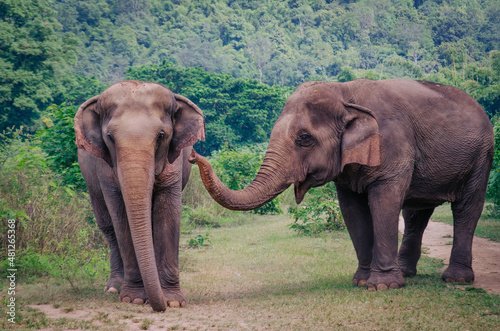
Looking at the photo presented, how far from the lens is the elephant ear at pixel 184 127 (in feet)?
22.0

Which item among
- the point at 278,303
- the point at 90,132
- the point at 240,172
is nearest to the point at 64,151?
the point at 90,132

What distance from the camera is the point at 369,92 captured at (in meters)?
7.43

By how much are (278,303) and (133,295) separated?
1.70m

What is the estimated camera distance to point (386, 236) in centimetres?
693

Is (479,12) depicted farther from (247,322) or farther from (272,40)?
(247,322)

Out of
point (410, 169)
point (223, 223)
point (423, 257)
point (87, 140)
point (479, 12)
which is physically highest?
point (479, 12)

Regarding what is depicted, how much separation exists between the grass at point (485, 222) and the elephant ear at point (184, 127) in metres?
7.67

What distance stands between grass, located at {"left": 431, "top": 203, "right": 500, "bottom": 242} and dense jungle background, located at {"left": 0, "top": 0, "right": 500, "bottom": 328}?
0.10 meters

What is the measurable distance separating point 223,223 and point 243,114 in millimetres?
26437

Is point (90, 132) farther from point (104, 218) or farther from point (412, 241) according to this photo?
point (412, 241)

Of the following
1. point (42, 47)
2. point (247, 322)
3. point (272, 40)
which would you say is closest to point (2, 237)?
point (247, 322)

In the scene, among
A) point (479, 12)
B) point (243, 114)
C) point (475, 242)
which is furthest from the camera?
point (479, 12)

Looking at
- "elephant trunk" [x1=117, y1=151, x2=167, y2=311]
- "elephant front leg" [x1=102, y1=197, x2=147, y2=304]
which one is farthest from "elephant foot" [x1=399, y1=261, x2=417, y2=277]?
"elephant trunk" [x1=117, y1=151, x2=167, y2=311]

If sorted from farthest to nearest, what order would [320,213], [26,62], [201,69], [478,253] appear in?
[201,69] < [26,62] < [320,213] < [478,253]
